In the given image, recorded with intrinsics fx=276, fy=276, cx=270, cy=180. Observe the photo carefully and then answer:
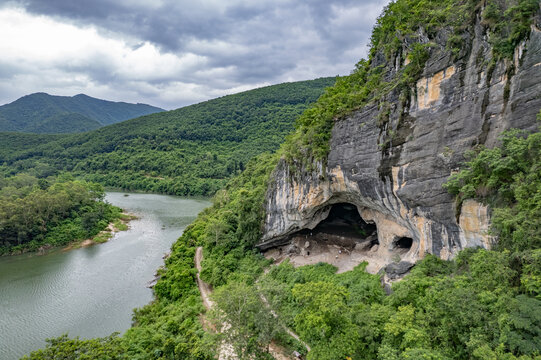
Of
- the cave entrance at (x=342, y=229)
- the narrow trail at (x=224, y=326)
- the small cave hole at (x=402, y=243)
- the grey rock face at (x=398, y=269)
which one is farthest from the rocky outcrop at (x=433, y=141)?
the narrow trail at (x=224, y=326)

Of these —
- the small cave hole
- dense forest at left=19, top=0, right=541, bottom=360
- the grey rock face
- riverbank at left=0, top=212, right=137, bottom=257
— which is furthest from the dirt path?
riverbank at left=0, top=212, right=137, bottom=257

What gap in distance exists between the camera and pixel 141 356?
1259 centimetres

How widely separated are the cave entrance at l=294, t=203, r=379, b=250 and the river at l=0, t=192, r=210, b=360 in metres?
13.3

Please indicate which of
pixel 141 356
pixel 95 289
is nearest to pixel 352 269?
pixel 141 356

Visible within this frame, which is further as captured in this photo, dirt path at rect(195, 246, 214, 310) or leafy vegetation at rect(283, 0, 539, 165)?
dirt path at rect(195, 246, 214, 310)

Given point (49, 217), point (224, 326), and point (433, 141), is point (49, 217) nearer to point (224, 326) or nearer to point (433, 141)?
point (224, 326)

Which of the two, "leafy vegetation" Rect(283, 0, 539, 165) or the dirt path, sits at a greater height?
"leafy vegetation" Rect(283, 0, 539, 165)

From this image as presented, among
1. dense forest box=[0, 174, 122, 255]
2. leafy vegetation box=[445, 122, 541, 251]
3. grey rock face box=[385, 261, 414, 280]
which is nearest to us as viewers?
leafy vegetation box=[445, 122, 541, 251]

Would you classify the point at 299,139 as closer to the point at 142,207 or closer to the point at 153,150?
the point at 142,207

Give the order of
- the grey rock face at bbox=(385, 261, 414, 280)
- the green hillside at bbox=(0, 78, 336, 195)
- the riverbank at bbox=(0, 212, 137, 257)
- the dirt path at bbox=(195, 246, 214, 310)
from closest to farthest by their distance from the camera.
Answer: the grey rock face at bbox=(385, 261, 414, 280), the dirt path at bbox=(195, 246, 214, 310), the riverbank at bbox=(0, 212, 137, 257), the green hillside at bbox=(0, 78, 336, 195)

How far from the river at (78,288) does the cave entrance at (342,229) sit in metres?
13.3

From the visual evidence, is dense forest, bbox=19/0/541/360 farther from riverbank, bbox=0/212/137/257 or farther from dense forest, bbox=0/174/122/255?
dense forest, bbox=0/174/122/255

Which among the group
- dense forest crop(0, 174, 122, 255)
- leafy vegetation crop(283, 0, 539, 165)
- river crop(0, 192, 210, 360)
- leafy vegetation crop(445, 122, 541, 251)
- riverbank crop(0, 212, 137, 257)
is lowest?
river crop(0, 192, 210, 360)

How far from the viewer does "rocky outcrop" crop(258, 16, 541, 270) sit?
8.46 metres
